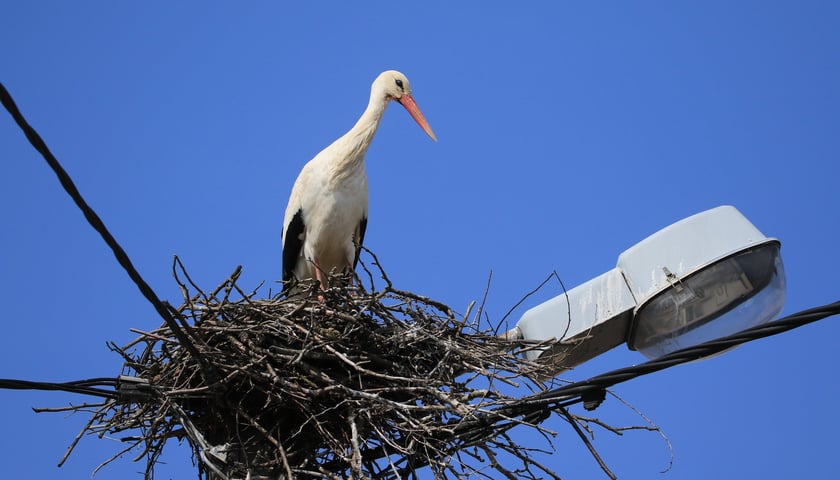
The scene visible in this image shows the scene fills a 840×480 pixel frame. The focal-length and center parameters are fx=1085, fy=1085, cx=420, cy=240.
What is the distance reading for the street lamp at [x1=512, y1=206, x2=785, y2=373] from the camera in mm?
4473

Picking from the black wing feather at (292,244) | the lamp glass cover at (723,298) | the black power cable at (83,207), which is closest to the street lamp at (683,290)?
the lamp glass cover at (723,298)

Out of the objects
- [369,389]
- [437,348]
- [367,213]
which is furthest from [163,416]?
[367,213]

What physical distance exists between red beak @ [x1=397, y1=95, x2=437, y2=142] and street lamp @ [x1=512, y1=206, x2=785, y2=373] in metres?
3.16

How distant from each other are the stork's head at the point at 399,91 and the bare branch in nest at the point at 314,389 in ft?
8.83

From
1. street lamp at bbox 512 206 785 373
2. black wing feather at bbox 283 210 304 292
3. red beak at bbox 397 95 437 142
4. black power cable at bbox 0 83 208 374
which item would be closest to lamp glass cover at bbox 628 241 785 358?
street lamp at bbox 512 206 785 373

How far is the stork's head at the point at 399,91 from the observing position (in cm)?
772

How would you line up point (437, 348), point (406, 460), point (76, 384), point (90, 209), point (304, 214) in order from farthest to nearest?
point (304, 214)
point (437, 348)
point (406, 460)
point (76, 384)
point (90, 209)

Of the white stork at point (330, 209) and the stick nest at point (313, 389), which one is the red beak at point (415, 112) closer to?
the white stork at point (330, 209)

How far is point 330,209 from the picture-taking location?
7.09 meters

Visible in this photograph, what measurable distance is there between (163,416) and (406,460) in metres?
1.08

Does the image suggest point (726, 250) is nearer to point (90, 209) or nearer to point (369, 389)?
point (369, 389)

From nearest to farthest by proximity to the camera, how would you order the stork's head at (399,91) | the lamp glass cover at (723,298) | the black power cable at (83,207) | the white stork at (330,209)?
1. the black power cable at (83,207)
2. the lamp glass cover at (723,298)
3. the white stork at (330,209)
4. the stork's head at (399,91)

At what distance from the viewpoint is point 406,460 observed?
4828mm

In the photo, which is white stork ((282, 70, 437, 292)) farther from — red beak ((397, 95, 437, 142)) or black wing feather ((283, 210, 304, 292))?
red beak ((397, 95, 437, 142))
